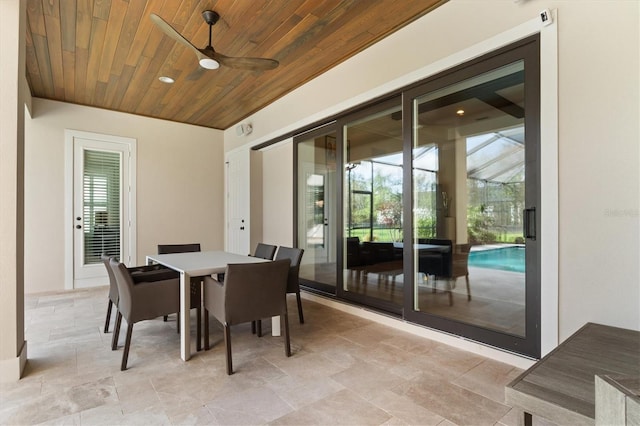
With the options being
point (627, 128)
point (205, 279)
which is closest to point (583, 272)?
point (627, 128)

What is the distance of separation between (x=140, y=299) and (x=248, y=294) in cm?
84

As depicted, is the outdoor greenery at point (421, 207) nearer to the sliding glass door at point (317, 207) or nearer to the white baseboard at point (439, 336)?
the sliding glass door at point (317, 207)

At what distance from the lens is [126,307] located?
246cm

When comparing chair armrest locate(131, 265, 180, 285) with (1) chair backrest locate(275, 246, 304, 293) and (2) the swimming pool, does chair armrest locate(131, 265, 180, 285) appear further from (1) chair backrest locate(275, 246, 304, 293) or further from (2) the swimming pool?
(2) the swimming pool

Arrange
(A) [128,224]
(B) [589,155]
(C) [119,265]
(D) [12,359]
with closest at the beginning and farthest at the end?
(B) [589,155] → (D) [12,359] → (C) [119,265] → (A) [128,224]

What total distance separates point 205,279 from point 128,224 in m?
3.61

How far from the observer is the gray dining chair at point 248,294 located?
7.47 feet

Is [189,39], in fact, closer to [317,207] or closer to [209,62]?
[209,62]

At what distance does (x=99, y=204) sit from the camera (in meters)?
5.23

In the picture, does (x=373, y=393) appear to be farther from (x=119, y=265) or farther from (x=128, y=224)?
(x=128, y=224)

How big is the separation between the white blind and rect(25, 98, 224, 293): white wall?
0.98 ft

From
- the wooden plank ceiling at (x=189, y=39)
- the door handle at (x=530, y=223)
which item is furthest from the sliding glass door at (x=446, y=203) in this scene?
the wooden plank ceiling at (x=189, y=39)

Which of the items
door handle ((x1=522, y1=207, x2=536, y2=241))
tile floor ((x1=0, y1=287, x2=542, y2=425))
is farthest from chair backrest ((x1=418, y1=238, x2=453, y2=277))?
door handle ((x1=522, y1=207, x2=536, y2=241))

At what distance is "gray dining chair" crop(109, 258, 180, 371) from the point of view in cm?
235
